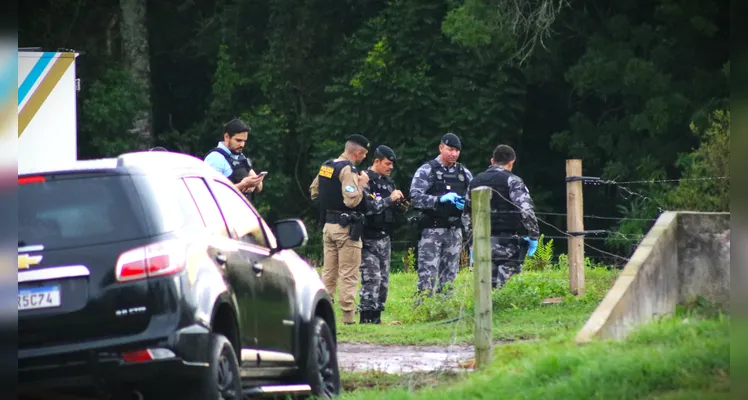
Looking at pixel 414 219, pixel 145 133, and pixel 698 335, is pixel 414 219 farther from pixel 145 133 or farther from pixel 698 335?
pixel 145 133

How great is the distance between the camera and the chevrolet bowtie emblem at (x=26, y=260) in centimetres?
744

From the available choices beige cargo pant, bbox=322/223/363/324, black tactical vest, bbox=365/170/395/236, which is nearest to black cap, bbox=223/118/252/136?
beige cargo pant, bbox=322/223/363/324

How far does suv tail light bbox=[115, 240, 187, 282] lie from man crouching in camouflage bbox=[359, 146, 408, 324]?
8.66 metres

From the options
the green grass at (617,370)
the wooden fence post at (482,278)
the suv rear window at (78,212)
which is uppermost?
the suv rear window at (78,212)

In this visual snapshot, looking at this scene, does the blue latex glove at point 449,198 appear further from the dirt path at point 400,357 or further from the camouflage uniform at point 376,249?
the dirt path at point 400,357

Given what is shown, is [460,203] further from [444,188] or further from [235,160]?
[235,160]

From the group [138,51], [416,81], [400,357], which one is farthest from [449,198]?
[138,51]

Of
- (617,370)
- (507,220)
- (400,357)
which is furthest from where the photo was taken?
(507,220)

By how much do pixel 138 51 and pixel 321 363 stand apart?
3355 cm

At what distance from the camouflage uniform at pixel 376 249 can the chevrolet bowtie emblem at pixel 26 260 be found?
8.85 m

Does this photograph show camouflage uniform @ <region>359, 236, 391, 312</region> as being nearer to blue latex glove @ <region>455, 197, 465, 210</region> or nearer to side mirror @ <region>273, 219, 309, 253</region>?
blue latex glove @ <region>455, 197, 465, 210</region>

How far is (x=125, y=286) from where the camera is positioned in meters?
7.45

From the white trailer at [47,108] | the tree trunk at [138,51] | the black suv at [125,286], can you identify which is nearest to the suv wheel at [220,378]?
the black suv at [125,286]

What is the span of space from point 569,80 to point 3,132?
3313 cm
